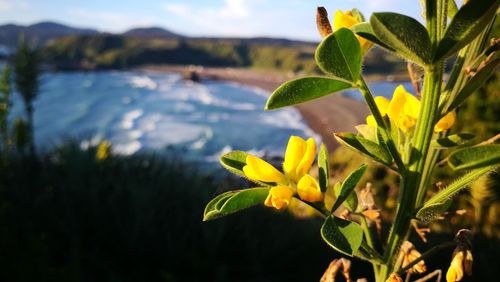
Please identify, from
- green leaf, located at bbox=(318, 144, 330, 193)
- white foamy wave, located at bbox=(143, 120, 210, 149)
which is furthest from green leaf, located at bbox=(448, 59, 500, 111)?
white foamy wave, located at bbox=(143, 120, 210, 149)

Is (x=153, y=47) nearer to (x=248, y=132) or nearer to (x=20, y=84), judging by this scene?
(x=248, y=132)

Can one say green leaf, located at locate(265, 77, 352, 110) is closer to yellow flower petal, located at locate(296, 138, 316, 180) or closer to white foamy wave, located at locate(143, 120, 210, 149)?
yellow flower petal, located at locate(296, 138, 316, 180)

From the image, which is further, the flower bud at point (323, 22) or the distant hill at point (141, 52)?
the distant hill at point (141, 52)

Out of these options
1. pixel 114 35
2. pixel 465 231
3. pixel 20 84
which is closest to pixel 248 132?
pixel 20 84

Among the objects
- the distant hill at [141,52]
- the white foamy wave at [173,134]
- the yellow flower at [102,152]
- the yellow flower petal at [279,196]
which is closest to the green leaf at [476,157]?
the yellow flower petal at [279,196]

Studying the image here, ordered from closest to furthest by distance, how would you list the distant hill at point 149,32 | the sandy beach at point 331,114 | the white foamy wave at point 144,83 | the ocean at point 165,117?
the ocean at point 165,117
the sandy beach at point 331,114
the white foamy wave at point 144,83
the distant hill at point 149,32

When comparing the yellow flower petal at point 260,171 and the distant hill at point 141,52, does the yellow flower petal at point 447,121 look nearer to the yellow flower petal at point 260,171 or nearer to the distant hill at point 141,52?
the yellow flower petal at point 260,171

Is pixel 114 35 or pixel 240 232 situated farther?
pixel 114 35
